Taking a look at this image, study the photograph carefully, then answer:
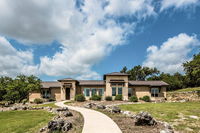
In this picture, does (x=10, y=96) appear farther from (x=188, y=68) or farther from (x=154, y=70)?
(x=154, y=70)

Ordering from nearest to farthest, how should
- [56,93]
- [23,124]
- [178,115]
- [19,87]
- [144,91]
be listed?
[23,124] < [178,115] < [19,87] < [144,91] < [56,93]

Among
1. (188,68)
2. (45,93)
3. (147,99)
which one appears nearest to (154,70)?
(188,68)

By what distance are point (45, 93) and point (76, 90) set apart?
281 inches

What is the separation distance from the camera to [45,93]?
2844 centimetres

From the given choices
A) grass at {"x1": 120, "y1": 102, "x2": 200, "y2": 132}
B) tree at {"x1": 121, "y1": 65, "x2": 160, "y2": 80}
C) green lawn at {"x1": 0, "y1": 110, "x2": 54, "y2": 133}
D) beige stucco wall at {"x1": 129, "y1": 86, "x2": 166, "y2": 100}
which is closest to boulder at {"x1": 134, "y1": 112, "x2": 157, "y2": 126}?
grass at {"x1": 120, "y1": 102, "x2": 200, "y2": 132}

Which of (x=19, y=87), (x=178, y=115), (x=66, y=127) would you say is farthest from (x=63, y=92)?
(x=178, y=115)

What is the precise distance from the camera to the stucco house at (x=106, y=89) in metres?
26.0

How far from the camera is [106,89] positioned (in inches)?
1018

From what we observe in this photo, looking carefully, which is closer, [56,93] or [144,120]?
[144,120]

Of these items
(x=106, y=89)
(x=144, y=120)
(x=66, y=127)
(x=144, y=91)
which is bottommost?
(x=144, y=91)

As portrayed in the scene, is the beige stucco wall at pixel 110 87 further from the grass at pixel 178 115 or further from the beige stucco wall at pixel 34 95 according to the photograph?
the beige stucco wall at pixel 34 95

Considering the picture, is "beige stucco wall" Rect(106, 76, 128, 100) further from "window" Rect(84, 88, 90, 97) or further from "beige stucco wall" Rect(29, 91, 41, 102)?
"beige stucco wall" Rect(29, 91, 41, 102)

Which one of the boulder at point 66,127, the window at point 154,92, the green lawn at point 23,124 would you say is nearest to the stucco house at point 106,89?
the window at point 154,92

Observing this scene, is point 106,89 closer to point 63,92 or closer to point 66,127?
point 63,92
